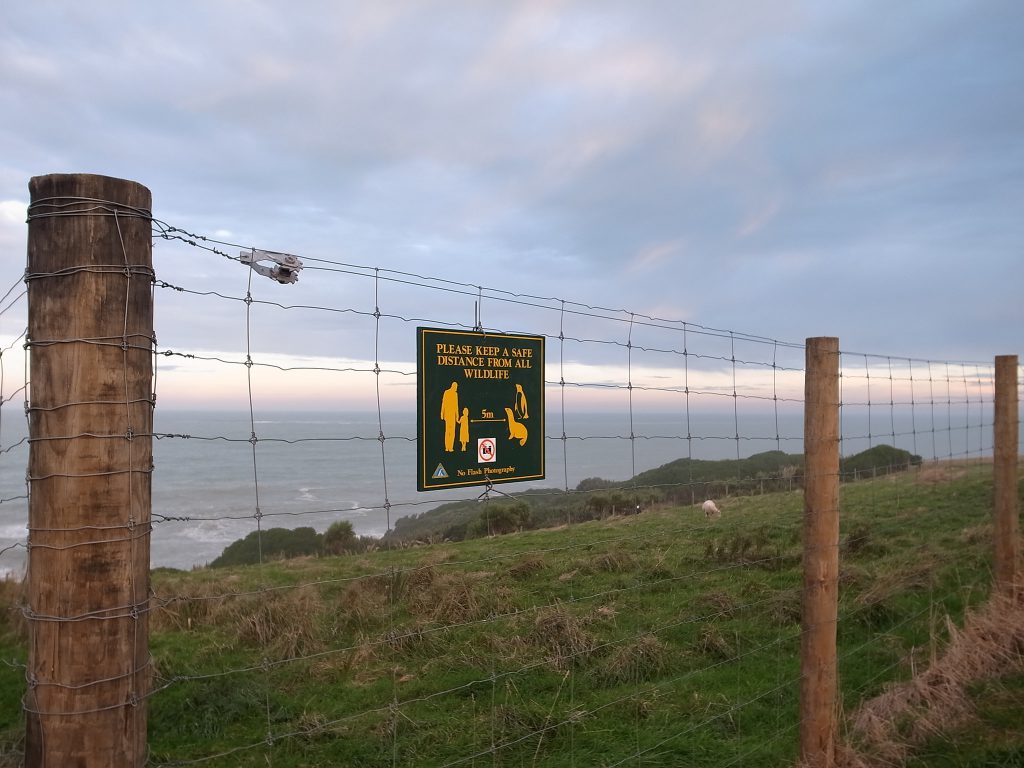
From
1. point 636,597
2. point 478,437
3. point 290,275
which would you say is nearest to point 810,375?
point 478,437

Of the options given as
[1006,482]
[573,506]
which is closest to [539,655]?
[1006,482]

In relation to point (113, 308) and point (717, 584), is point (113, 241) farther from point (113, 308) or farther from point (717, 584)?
point (717, 584)

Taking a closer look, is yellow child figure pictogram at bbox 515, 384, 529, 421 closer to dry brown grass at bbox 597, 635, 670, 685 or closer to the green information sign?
the green information sign

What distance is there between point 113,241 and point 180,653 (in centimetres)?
557

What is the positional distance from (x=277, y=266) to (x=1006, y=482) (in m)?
5.98

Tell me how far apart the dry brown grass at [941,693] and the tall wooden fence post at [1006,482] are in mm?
309

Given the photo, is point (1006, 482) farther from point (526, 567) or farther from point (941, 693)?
point (526, 567)

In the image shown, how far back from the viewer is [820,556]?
12.3ft

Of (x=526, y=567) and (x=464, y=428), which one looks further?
(x=526, y=567)

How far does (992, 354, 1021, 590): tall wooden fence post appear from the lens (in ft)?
19.6

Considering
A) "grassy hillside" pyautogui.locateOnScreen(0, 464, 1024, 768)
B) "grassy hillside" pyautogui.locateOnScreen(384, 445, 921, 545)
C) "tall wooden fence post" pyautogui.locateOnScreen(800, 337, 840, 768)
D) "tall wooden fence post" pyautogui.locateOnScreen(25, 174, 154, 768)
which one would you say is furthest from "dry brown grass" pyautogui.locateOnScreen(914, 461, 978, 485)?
"tall wooden fence post" pyautogui.locateOnScreen(25, 174, 154, 768)

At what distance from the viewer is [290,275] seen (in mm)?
2758

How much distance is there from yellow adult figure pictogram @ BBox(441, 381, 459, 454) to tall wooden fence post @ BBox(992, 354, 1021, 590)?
4.94 m

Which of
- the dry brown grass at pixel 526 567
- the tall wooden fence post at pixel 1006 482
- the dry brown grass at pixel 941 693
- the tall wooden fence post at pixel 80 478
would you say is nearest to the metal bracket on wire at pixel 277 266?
the tall wooden fence post at pixel 80 478
